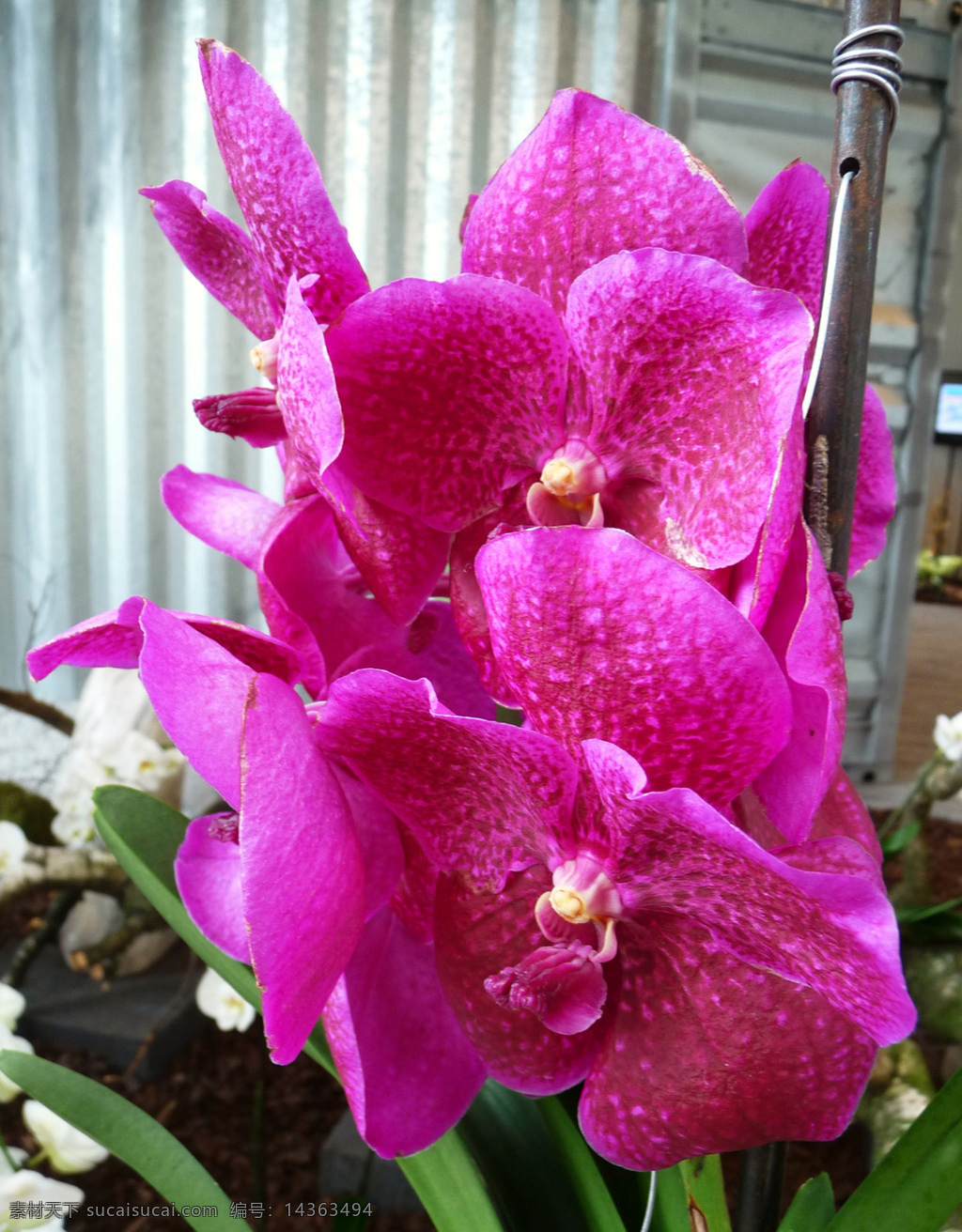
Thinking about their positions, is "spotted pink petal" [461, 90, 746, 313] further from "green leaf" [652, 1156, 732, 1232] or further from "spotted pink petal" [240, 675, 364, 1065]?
"green leaf" [652, 1156, 732, 1232]

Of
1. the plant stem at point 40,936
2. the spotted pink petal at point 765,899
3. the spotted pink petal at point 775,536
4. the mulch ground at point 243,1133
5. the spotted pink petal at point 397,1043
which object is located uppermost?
the spotted pink petal at point 775,536

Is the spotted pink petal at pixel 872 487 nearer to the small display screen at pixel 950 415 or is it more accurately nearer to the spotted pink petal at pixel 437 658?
the spotted pink petal at pixel 437 658

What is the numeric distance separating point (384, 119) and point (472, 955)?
2.01 m

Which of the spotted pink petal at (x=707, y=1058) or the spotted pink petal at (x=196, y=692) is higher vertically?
A: the spotted pink petal at (x=196, y=692)

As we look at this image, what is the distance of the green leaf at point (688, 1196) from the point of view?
343 mm

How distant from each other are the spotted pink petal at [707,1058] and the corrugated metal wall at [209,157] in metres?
1.84

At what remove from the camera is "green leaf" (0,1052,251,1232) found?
1.37 ft

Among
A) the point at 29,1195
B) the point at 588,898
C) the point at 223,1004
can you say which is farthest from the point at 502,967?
the point at 223,1004

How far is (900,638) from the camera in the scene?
2.30 metres

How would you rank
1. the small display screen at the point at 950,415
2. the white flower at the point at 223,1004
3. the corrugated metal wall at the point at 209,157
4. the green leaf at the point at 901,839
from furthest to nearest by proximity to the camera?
1. the small display screen at the point at 950,415
2. the corrugated metal wall at the point at 209,157
3. the green leaf at the point at 901,839
4. the white flower at the point at 223,1004

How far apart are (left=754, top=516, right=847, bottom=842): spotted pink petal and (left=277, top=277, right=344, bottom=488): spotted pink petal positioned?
115mm

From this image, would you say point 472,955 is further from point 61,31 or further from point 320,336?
point 61,31

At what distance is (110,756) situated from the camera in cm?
125

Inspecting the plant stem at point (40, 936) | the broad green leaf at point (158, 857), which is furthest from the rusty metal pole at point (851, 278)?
the plant stem at point (40, 936)
